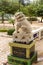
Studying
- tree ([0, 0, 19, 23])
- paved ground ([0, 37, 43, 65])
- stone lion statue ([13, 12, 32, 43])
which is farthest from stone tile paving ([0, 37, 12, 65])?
tree ([0, 0, 19, 23])

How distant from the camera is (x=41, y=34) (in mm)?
8969

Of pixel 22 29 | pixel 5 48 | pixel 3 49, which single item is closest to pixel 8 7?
pixel 5 48

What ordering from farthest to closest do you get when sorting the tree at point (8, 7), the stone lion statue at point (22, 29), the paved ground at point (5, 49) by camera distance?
the tree at point (8, 7) → the paved ground at point (5, 49) → the stone lion statue at point (22, 29)

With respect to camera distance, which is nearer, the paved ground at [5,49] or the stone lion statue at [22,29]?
the stone lion statue at [22,29]

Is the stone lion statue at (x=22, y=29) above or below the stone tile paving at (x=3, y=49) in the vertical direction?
above

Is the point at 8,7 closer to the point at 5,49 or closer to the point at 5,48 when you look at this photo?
the point at 5,48

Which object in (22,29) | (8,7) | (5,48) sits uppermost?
(22,29)

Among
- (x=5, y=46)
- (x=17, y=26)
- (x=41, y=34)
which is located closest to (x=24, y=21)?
(x=17, y=26)

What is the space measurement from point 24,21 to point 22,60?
1.09 metres

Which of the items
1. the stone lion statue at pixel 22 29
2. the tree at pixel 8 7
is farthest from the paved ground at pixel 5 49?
the tree at pixel 8 7

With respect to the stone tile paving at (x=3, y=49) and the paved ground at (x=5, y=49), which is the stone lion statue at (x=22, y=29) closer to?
the paved ground at (x=5, y=49)

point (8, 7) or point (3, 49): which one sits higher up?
point (8, 7)

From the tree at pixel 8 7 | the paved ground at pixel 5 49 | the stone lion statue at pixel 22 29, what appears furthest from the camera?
the tree at pixel 8 7

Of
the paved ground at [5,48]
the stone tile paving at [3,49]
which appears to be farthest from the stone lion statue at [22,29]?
the stone tile paving at [3,49]
